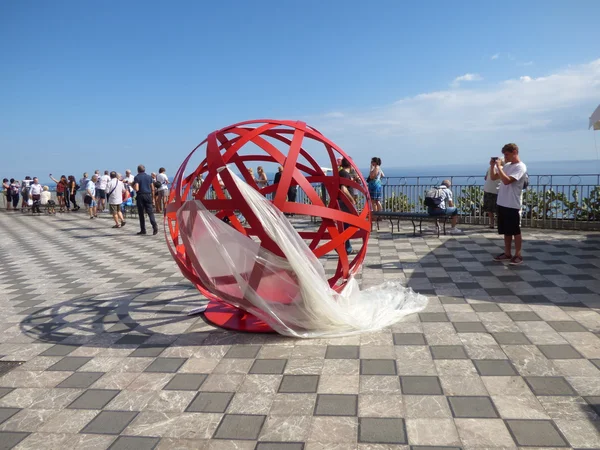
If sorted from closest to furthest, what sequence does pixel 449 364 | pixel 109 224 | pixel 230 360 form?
pixel 449 364 → pixel 230 360 → pixel 109 224

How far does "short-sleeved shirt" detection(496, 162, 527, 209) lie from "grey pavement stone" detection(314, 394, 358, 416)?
469cm

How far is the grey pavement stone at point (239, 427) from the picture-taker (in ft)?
9.27

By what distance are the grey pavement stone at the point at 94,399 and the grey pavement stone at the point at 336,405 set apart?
64.5 inches

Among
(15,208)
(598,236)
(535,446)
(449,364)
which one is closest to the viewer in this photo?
(535,446)

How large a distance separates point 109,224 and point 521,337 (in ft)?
46.3

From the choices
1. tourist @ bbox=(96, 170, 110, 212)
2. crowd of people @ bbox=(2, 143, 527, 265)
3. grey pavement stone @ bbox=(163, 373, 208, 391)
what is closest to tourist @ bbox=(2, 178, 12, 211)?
crowd of people @ bbox=(2, 143, 527, 265)

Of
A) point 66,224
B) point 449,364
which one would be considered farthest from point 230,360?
point 66,224

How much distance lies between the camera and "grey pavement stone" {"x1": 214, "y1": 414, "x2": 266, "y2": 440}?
9.27 feet

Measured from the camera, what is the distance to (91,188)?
17750 millimetres

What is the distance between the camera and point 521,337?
164 inches

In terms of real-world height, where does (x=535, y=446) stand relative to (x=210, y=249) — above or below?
below

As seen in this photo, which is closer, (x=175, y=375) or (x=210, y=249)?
(x=175, y=375)

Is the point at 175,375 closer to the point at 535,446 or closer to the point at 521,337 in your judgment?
the point at 535,446

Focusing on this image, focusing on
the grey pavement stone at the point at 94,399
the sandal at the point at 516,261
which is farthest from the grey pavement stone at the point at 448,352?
the sandal at the point at 516,261
